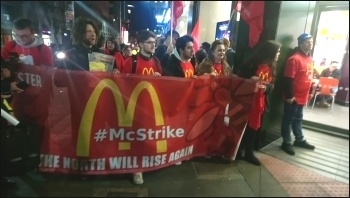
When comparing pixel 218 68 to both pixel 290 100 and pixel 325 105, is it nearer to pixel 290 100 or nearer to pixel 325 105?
pixel 290 100

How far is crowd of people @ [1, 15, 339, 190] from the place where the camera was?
10.7 feet

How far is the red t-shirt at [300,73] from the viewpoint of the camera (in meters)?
3.58

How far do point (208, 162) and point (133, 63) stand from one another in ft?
5.77

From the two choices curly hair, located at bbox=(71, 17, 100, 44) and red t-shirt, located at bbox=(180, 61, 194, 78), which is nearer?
curly hair, located at bbox=(71, 17, 100, 44)

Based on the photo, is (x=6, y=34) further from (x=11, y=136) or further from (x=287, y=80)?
(x=287, y=80)

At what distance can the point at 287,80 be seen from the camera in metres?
3.63

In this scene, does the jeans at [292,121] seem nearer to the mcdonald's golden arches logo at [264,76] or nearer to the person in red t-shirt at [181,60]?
the mcdonald's golden arches logo at [264,76]

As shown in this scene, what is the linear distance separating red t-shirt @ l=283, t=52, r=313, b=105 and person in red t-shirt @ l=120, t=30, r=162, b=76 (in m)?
1.77

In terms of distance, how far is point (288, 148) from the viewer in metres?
3.25

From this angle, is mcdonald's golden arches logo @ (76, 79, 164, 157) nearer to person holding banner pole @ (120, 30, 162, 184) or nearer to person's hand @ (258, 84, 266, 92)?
person holding banner pole @ (120, 30, 162, 184)

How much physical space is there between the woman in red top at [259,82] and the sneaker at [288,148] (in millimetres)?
402

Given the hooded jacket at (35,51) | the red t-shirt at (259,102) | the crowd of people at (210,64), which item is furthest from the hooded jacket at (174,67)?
the hooded jacket at (35,51)

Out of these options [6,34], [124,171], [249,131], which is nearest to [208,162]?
[249,131]

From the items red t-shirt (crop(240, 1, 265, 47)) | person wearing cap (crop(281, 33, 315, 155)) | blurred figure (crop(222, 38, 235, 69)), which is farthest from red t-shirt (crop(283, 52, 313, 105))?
red t-shirt (crop(240, 1, 265, 47))
